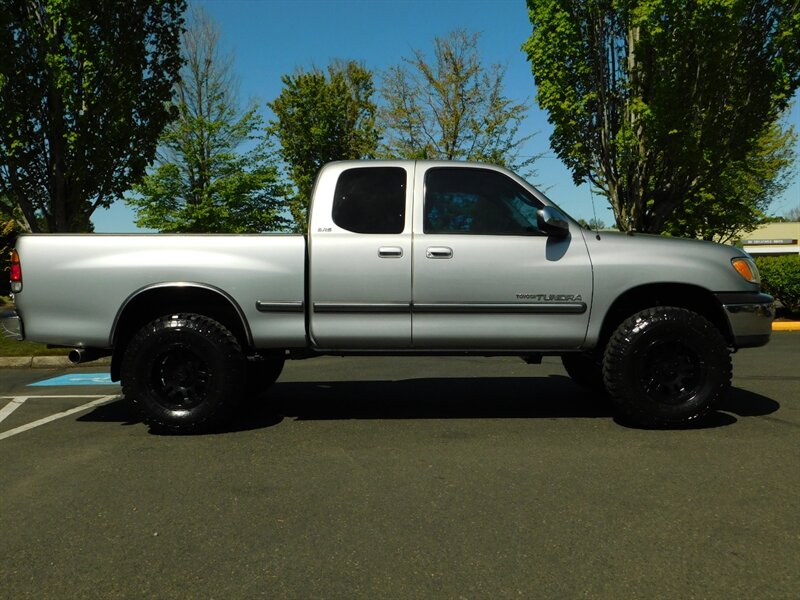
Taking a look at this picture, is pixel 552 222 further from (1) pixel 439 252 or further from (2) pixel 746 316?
(2) pixel 746 316

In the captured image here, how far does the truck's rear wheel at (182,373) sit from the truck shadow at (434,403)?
0.29 m

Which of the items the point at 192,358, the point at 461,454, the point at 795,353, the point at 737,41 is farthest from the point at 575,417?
the point at 737,41

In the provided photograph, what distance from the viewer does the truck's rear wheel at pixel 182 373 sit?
16.7 feet

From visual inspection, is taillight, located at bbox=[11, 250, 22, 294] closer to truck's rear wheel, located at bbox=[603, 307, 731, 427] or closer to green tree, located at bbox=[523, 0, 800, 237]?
truck's rear wheel, located at bbox=[603, 307, 731, 427]

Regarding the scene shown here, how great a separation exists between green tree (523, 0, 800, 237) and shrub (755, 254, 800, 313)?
2817 mm

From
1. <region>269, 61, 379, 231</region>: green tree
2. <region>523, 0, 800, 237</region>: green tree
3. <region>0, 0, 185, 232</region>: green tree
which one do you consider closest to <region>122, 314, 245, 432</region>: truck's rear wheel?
Result: <region>0, 0, 185, 232</region>: green tree

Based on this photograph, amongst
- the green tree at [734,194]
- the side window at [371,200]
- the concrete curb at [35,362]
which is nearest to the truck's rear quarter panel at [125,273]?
the side window at [371,200]

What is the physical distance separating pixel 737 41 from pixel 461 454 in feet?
45.5

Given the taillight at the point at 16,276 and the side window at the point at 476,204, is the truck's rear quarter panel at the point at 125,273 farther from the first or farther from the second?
the side window at the point at 476,204

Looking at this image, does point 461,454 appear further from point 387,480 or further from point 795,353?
point 795,353

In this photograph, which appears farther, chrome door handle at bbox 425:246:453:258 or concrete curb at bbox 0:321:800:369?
concrete curb at bbox 0:321:800:369

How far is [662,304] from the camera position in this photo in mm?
5406

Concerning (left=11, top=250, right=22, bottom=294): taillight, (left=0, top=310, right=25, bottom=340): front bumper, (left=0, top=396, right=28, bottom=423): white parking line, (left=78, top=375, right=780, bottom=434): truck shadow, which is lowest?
(left=0, top=396, right=28, bottom=423): white parking line

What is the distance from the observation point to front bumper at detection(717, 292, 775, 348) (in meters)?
5.14
